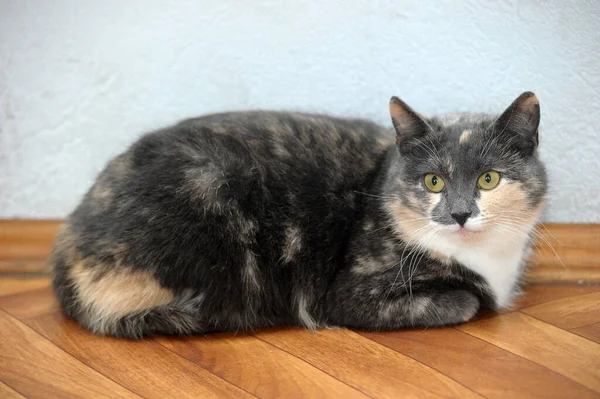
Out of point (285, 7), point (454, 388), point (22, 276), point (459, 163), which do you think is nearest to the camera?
point (454, 388)

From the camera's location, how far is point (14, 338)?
169 cm

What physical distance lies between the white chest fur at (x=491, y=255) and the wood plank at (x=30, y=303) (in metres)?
0.97

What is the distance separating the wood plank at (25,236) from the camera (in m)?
2.09

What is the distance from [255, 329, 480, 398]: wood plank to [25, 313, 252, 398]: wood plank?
0.22 meters

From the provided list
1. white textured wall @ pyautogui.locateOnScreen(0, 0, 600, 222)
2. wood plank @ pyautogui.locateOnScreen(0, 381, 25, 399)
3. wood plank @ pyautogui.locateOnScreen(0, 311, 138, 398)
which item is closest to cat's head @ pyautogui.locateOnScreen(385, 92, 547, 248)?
white textured wall @ pyautogui.locateOnScreen(0, 0, 600, 222)

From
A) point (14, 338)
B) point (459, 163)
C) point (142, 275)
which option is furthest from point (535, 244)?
point (14, 338)

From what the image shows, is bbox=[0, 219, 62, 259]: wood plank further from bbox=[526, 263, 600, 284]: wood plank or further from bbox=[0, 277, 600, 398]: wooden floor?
bbox=[526, 263, 600, 284]: wood plank

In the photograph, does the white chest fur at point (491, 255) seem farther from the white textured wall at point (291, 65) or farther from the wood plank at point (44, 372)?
the wood plank at point (44, 372)

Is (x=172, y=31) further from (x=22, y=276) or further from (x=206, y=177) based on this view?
(x=22, y=276)

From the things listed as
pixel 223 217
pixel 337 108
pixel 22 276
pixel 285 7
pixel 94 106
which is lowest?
pixel 22 276

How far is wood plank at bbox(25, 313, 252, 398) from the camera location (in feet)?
4.70

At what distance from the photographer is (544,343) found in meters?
1.62

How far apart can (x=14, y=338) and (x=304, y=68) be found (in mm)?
995

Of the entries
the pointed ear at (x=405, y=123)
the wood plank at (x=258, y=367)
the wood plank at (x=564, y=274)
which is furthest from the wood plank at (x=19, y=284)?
the wood plank at (x=564, y=274)
